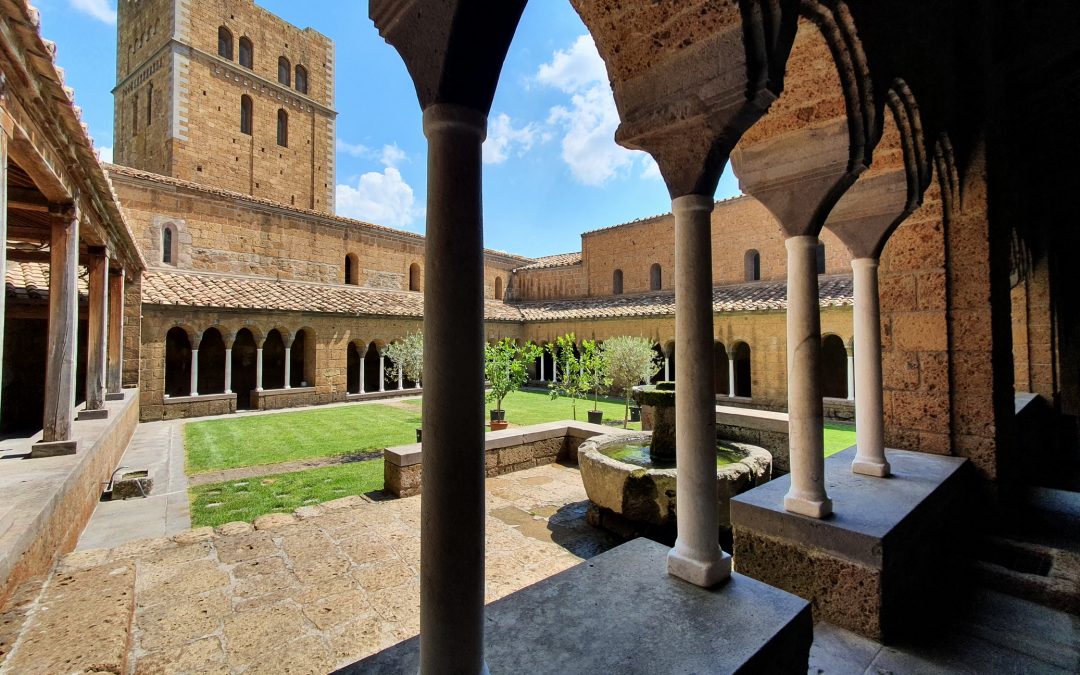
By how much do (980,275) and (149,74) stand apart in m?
29.7

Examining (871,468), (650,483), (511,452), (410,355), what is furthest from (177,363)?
(871,468)

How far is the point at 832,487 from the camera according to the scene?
10.2 ft

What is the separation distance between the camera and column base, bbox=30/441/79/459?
16.0 feet

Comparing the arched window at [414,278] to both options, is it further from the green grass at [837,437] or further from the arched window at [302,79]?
the green grass at [837,437]

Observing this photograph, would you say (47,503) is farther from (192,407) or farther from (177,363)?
(177,363)

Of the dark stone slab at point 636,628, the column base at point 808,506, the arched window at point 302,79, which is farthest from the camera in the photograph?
the arched window at point 302,79

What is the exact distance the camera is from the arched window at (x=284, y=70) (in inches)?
965

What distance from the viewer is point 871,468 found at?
3.28m

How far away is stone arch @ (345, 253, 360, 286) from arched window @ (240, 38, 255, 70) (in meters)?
11.7

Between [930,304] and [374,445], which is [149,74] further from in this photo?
[930,304]

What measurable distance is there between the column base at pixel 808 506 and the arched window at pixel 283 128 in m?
27.8

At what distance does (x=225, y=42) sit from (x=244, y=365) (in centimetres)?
1648

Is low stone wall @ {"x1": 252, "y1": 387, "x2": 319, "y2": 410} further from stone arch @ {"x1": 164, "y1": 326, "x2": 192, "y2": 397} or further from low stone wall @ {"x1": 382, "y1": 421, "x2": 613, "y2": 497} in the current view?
low stone wall @ {"x1": 382, "y1": 421, "x2": 613, "y2": 497}

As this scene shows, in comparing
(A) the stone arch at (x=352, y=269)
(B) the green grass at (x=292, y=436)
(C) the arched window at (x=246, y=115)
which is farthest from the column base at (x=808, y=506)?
(C) the arched window at (x=246, y=115)
